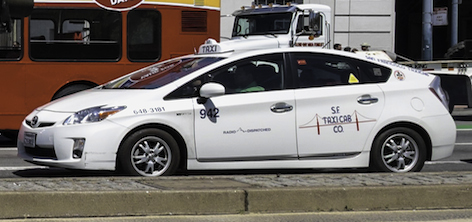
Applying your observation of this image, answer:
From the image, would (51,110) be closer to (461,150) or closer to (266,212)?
(266,212)

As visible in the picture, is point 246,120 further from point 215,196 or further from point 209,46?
point 209,46

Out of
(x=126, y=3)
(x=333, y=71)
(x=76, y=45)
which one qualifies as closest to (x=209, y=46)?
(x=126, y=3)

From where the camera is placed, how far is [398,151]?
847cm

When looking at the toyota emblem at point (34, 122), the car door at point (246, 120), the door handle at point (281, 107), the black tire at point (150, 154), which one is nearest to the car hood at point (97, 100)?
the toyota emblem at point (34, 122)

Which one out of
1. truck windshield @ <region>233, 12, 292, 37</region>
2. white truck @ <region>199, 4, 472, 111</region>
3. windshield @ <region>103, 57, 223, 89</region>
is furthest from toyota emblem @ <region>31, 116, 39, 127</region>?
truck windshield @ <region>233, 12, 292, 37</region>

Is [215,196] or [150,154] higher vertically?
[150,154]

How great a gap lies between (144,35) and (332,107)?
547cm

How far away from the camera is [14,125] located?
40.5 ft

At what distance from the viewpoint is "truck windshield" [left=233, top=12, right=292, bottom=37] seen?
16.4 m

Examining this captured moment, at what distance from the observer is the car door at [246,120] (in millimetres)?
8039

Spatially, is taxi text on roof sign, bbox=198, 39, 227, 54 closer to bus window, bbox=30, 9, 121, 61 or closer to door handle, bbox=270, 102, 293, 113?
bus window, bbox=30, 9, 121, 61

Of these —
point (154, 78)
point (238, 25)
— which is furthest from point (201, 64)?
point (238, 25)

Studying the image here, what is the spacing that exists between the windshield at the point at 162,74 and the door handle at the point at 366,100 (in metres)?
1.52

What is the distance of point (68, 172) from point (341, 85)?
3123 mm
